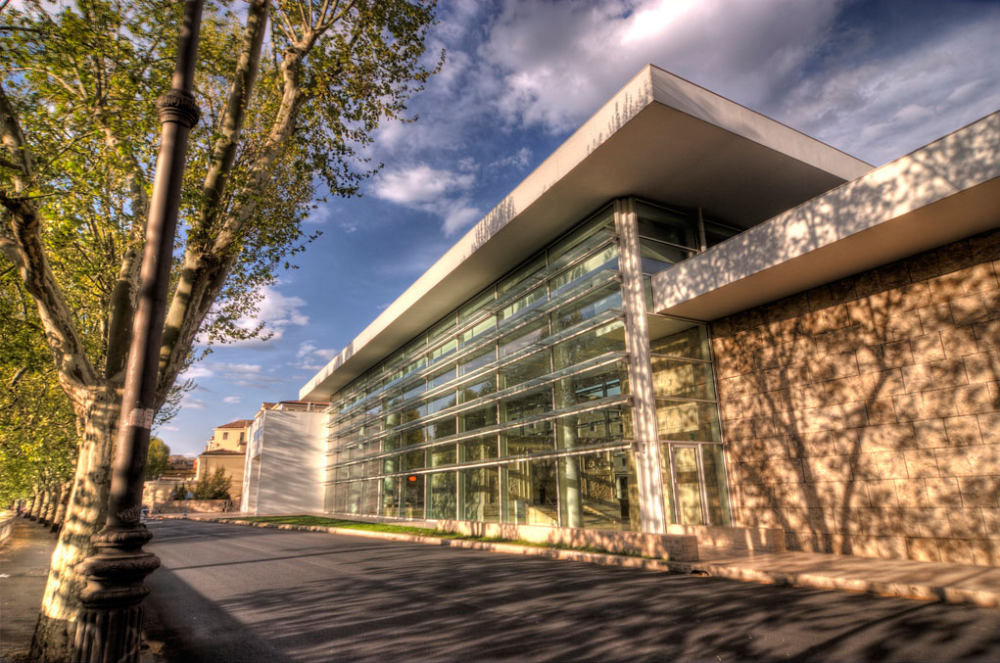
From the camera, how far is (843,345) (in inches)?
484

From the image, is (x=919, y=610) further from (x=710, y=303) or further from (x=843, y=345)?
(x=710, y=303)

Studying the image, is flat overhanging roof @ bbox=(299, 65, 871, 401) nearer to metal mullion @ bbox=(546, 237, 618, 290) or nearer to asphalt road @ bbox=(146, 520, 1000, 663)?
metal mullion @ bbox=(546, 237, 618, 290)

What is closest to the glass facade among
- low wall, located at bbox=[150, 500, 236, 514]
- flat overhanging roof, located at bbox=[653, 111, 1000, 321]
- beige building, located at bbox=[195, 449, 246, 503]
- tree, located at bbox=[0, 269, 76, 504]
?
flat overhanging roof, located at bbox=[653, 111, 1000, 321]

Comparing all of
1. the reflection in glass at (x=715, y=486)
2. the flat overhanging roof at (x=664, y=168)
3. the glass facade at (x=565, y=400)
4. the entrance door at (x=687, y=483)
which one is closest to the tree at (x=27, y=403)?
the flat overhanging roof at (x=664, y=168)

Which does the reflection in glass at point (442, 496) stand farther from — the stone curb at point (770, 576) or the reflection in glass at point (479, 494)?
the stone curb at point (770, 576)

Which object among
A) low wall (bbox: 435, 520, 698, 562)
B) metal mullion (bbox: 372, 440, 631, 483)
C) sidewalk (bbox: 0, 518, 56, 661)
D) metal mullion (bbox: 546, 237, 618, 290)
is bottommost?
sidewalk (bbox: 0, 518, 56, 661)

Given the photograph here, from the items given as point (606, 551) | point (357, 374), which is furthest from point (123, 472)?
point (357, 374)

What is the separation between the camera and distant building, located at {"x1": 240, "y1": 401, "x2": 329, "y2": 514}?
140 feet

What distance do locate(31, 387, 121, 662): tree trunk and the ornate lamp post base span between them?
2.69 meters

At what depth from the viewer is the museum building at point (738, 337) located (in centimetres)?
1017

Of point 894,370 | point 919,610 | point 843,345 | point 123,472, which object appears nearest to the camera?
point 123,472

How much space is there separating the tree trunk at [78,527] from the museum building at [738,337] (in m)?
10.1

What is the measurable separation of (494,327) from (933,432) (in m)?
14.0

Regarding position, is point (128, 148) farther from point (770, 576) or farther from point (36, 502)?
point (36, 502)
